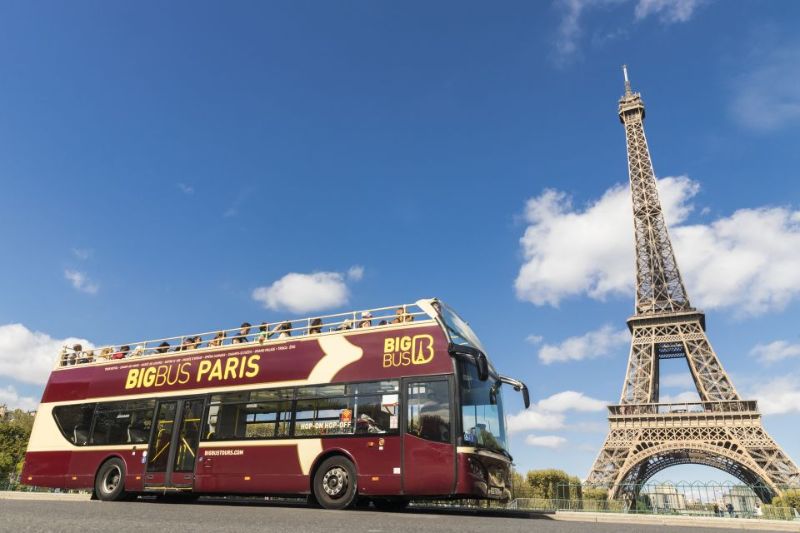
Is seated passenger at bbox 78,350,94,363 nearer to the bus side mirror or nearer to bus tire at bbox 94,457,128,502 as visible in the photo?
bus tire at bbox 94,457,128,502

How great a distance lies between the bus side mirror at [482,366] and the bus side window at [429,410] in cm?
69

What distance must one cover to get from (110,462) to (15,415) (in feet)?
204

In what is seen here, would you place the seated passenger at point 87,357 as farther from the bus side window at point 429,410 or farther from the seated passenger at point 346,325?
the bus side window at point 429,410

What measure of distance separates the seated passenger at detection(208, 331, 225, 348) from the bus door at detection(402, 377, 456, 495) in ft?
17.5

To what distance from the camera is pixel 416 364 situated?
9.63 metres

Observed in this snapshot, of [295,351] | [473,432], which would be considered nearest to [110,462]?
[295,351]

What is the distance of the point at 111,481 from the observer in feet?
40.1

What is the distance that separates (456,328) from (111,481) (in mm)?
9000

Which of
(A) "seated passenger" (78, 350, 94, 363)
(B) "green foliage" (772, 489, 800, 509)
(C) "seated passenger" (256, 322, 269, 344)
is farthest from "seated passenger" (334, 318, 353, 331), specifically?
(B) "green foliage" (772, 489, 800, 509)

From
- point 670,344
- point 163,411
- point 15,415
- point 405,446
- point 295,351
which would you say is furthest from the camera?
point 15,415

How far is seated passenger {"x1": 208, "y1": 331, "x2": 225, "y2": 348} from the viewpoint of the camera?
12.5 metres

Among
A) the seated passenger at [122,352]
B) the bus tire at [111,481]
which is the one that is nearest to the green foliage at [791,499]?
the bus tire at [111,481]

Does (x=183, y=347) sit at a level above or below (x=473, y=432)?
above

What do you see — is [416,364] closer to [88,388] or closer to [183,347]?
[183,347]
